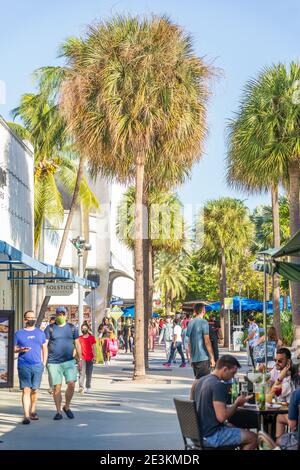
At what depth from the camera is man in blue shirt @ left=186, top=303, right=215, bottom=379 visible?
18.3 metres

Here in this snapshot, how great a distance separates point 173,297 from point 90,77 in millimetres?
94819

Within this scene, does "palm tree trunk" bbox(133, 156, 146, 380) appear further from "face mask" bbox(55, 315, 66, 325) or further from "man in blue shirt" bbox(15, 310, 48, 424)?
"man in blue shirt" bbox(15, 310, 48, 424)

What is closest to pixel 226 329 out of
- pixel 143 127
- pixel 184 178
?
pixel 184 178

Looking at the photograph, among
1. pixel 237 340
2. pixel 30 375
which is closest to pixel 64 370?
pixel 30 375

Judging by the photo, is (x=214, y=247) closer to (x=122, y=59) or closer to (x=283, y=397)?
(x=122, y=59)

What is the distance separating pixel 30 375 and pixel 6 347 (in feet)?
15.7

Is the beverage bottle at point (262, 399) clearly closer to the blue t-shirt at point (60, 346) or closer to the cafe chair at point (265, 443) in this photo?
the cafe chair at point (265, 443)

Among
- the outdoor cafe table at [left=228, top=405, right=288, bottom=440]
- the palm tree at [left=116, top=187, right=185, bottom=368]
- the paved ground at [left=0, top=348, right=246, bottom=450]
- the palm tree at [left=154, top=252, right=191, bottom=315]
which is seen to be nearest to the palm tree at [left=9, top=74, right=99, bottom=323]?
the paved ground at [left=0, top=348, right=246, bottom=450]

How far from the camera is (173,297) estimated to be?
124 meters

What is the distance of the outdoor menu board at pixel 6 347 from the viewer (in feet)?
71.7

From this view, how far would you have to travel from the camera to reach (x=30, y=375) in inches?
677

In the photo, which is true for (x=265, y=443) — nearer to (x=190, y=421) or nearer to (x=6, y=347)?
(x=190, y=421)

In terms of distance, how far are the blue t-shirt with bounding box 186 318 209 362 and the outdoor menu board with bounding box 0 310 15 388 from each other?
16.1 ft

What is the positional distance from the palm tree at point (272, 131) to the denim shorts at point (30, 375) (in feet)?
53.5
